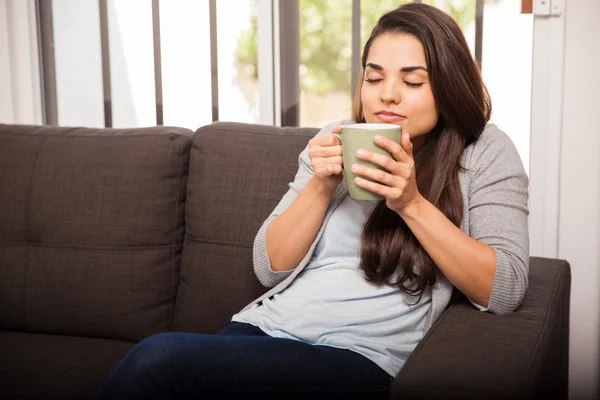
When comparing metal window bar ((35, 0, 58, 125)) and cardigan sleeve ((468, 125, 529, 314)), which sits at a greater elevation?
metal window bar ((35, 0, 58, 125))

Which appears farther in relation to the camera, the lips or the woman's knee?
the lips

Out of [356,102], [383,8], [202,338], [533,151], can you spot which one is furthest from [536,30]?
[202,338]

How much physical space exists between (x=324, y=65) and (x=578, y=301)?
39.6 inches

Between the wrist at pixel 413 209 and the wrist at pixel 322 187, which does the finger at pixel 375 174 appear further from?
the wrist at pixel 322 187

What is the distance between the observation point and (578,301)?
6.72ft

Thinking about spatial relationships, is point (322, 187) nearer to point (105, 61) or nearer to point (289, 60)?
point (289, 60)

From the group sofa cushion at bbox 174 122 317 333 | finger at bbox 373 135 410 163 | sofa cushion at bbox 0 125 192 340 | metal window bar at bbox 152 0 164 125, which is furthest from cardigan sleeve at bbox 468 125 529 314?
metal window bar at bbox 152 0 164 125

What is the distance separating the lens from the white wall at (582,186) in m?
1.93

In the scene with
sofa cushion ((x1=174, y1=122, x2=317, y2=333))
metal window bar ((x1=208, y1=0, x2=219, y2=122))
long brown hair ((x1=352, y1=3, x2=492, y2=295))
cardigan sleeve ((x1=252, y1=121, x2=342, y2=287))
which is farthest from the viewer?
metal window bar ((x1=208, y1=0, x2=219, y2=122))

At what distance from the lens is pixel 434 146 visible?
4.90 ft

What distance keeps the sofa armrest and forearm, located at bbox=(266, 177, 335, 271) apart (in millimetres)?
297

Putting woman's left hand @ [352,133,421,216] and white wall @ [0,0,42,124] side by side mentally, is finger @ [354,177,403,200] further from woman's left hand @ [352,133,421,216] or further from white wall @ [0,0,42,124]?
white wall @ [0,0,42,124]

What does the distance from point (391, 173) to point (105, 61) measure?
5.21 ft

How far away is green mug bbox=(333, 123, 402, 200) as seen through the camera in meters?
1.17
